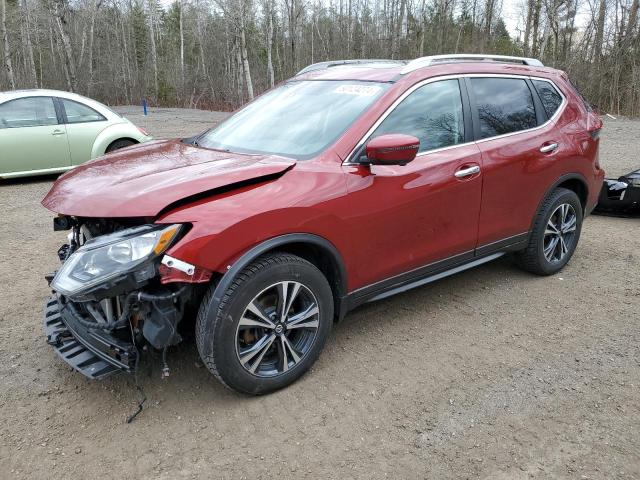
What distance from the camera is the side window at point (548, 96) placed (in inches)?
180

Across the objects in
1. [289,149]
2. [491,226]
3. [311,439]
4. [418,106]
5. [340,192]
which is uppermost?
[418,106]

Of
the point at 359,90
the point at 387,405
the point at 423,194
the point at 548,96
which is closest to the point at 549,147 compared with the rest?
the point at 548,96

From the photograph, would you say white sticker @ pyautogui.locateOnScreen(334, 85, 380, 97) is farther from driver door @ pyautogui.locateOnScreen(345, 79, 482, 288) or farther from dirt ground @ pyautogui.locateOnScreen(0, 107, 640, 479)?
dirt ground @ pyautogui.locateOnScreen(0, 107, 640, 479)

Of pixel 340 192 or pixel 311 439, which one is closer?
pixel 311 439

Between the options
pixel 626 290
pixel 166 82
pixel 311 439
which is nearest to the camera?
pixel 311 439

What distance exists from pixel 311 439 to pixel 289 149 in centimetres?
174

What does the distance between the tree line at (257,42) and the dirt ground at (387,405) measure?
850 inches

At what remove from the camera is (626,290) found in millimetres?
4617

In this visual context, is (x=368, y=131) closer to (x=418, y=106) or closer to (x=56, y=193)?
(x=418, y=106)

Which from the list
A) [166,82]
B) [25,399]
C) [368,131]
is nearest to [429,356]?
[368,131]

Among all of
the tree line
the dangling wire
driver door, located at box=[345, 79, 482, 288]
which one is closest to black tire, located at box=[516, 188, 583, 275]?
driver door, located at box=[345, 79, 482, 288]

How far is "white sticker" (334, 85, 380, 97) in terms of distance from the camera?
11.7ft

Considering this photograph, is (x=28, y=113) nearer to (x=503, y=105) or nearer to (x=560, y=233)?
(x=503, y=105)

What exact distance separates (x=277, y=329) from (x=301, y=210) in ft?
2.23
